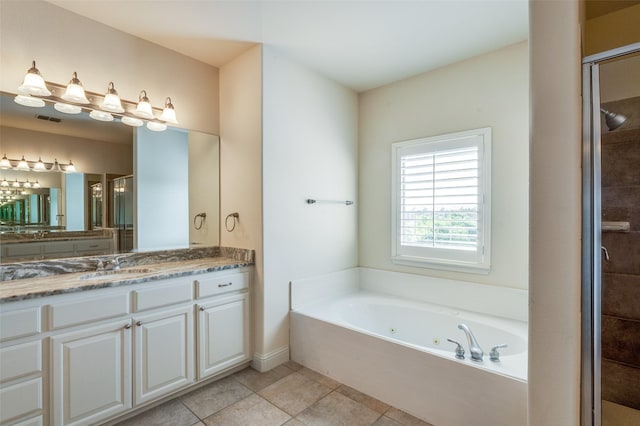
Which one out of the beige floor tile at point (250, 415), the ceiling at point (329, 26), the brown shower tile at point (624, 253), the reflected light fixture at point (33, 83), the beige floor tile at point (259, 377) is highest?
the ceiling at point (329, 26)

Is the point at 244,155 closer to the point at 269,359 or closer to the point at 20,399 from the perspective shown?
the point at 269,359

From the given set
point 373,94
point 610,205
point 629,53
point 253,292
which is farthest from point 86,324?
point 373,94

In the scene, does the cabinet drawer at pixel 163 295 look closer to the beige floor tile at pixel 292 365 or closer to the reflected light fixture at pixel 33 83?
the beige floor tile at pixel 292 365

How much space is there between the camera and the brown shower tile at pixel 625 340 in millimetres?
Result: 1651

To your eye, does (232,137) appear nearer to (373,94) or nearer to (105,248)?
Result: (105,248)

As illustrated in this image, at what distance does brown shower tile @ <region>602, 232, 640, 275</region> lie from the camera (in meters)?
1.63

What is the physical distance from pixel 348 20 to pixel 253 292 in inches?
86.7

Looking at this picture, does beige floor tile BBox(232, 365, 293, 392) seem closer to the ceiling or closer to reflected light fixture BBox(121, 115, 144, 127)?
reflected light fixture BBox(121, 115, 144, 127)

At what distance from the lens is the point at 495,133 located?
2.52 meters

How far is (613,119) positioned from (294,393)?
2498mm

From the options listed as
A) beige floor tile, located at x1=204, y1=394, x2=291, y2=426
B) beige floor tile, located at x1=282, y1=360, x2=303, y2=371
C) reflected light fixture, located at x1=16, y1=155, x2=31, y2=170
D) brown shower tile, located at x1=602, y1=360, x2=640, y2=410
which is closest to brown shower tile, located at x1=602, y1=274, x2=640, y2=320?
brown shower tile, located at x1=602, y1=360, x2=640, y2=410

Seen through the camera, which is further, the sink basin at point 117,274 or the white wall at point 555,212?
the sink basin at point 117,274

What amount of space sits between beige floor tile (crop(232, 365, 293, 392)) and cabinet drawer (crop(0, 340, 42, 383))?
1268 millimetres

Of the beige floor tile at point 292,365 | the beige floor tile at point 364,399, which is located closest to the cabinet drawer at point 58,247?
the beige floor tile at point 292,365
